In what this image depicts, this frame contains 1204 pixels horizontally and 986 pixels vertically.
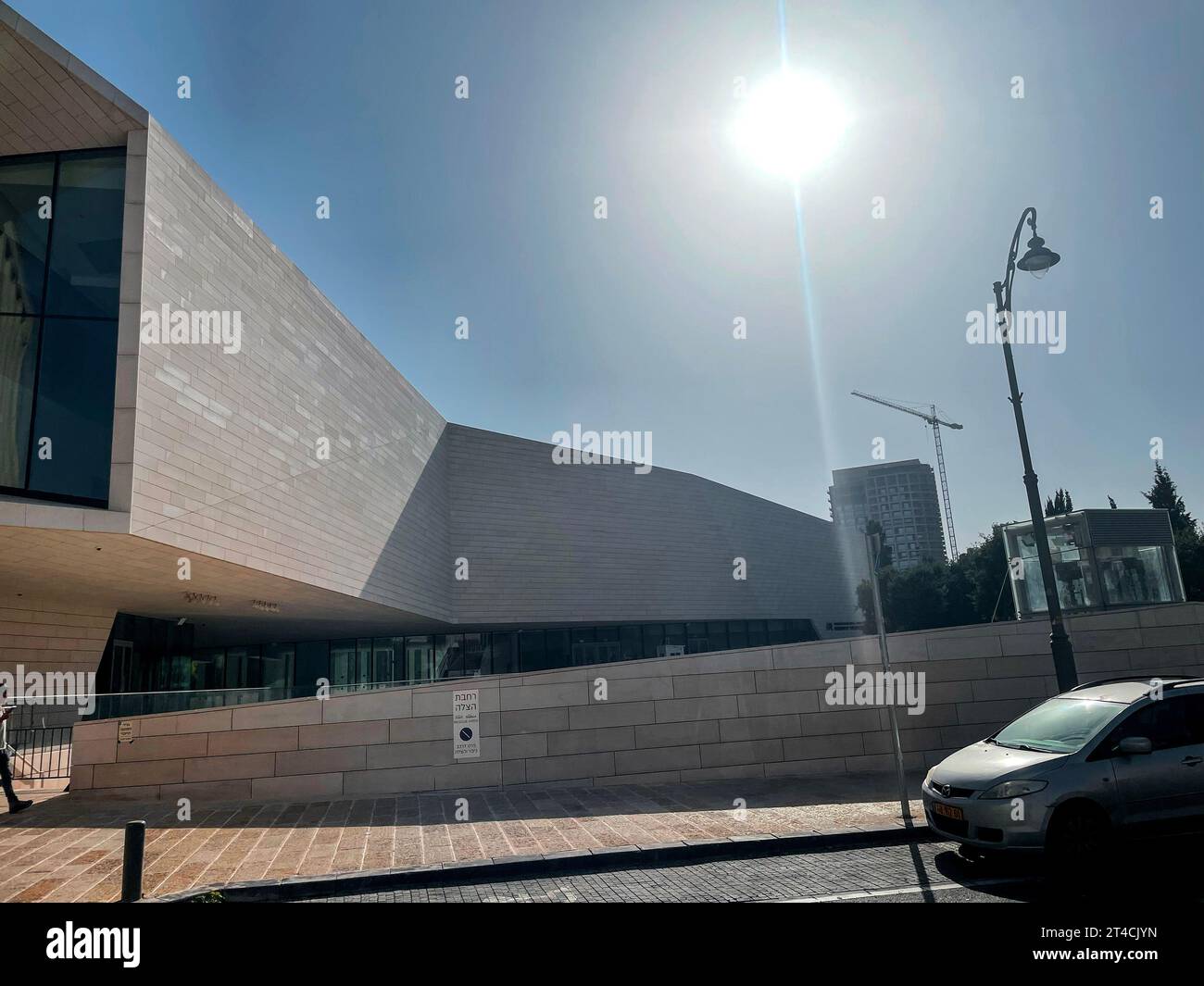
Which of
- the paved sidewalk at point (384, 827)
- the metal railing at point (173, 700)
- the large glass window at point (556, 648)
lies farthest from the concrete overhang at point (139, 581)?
the large glass window at point (556, 648)

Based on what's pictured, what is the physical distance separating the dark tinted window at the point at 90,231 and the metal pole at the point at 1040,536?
15580 millimetres

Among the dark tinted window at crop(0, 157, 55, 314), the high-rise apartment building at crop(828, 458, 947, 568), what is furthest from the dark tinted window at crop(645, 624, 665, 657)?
the high-rise apartment building at crop(828, 458, 947, 568)

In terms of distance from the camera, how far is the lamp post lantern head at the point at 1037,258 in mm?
11891

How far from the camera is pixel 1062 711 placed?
318 inches

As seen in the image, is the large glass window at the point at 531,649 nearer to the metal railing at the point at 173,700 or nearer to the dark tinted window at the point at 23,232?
the metal railing at the point at 173,700

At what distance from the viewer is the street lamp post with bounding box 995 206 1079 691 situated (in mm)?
11242

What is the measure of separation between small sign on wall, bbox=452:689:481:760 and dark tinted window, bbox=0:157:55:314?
1071 centimetres

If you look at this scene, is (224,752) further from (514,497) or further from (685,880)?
(514,497)

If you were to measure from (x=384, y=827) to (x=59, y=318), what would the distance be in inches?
449

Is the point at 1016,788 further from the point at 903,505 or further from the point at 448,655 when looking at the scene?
the point at 903,505

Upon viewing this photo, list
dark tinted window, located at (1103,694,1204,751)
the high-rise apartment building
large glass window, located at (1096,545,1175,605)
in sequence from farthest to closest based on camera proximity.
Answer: the high-rise apartment building
large glass window, located at (1096,545,1175,605)
dark tinted window, located at (1103,694,1204,751)

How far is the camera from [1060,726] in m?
7.77

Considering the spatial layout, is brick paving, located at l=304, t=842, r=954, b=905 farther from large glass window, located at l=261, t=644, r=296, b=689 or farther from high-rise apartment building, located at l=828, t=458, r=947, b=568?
high-rise apartment building, located at l=828, t=458, r=947, b=568
